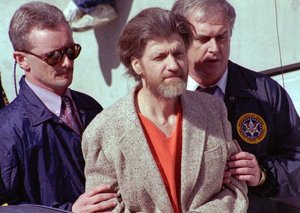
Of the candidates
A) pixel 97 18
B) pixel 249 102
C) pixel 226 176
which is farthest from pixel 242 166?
pixel 97 18

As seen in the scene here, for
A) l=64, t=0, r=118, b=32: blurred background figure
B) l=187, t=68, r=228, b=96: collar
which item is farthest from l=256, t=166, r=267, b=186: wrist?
l=64, t=0, r=118, b=32: blurred background figure

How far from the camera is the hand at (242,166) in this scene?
2975 millimetres

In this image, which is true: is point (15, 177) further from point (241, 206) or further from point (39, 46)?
point (241, 206)

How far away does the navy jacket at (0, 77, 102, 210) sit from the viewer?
311 cm

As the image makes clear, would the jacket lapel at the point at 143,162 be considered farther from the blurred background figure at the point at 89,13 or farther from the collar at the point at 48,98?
the blurred background figure at the point at 89,13

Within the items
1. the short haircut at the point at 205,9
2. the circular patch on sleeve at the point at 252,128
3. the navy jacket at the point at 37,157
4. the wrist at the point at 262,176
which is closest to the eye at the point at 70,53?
the navy jacket at the point at 37,157

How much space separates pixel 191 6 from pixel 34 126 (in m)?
0.79

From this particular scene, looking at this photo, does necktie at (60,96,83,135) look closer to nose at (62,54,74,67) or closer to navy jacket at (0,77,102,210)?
navy jacket at (0,77,102,210)

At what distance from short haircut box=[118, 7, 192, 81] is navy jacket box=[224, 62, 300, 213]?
49 cm

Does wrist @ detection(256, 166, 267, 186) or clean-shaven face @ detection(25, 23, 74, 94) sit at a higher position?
clean-shaven face @ detection(25, 23, 74, 94)

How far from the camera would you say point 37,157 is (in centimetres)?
315

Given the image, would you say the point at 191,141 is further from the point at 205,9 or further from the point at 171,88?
the point at 205,9

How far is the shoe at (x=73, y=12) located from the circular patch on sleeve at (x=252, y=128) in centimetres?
272

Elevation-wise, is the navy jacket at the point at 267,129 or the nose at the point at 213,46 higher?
the nose at the point at 213,46
